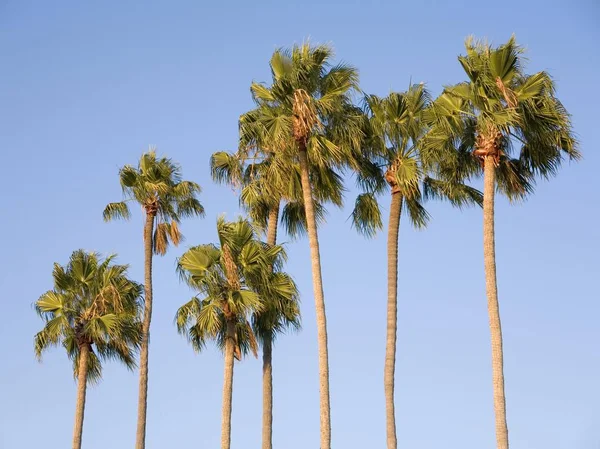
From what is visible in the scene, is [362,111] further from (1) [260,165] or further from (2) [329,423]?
(2) [329,423]

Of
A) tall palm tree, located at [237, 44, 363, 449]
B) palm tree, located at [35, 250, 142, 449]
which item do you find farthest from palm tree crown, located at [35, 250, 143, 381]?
tall palm tree, located at [237, 44, 363, 449]

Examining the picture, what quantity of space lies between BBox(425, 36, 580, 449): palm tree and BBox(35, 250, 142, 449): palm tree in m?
14.2

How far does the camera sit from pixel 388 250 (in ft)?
133

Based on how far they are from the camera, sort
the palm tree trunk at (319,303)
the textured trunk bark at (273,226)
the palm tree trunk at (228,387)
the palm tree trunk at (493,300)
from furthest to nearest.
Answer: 1. the textured trunk bark at (273,226)
2. the palm tree trunk at (228,387)
3. the palm tree trunk at (319,303)
4. the palm tree trunk at (493,300)

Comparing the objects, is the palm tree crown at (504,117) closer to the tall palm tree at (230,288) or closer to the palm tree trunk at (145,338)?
the tall palm tree at (230,288)

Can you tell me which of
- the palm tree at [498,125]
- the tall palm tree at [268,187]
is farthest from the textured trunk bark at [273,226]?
the palm tree at [498,125]

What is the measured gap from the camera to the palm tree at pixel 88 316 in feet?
149

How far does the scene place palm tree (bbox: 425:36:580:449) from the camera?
1431 inches

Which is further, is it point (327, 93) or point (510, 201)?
point (327, 93)

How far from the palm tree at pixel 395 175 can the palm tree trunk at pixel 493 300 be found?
3203mm

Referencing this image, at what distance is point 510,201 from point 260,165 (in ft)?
32.2

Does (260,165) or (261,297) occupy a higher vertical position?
(260,165)

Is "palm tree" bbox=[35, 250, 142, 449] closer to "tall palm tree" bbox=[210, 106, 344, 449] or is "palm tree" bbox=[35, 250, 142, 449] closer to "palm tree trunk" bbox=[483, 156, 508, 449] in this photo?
"tall palm tree" bbox=[210, 106, 344, 449]

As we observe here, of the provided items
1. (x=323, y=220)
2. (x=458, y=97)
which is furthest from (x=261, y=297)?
(x=458, y=97)
